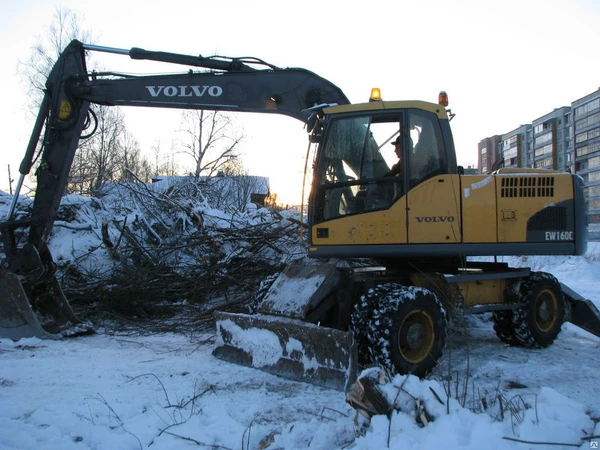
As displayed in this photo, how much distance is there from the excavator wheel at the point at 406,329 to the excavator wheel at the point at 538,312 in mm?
1799

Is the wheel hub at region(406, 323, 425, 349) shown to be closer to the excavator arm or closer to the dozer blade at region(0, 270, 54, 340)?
the excavator arm

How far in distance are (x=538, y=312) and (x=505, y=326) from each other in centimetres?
47

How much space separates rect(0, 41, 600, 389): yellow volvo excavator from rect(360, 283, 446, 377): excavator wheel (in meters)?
0.01

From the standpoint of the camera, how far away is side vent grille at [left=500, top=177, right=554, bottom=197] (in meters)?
5.72

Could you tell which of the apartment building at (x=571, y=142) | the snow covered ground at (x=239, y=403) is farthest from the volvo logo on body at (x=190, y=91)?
the apartment building at (x=571, y=142)

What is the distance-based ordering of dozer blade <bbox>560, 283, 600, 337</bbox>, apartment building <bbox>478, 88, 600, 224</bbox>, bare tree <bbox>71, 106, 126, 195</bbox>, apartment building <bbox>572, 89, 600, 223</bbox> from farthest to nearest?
apartment building <bbox>478, 88, 600, 224</bbox>
apartment building <bbox>572, 89, 600, 223</bbox>
bare tree <bbox>71, 106, 126, 195</bbox>
dozer blade <bbox>560, 283, 600, 337</bbox>

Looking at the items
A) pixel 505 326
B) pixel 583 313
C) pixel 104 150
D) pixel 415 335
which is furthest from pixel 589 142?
pixel 415 335

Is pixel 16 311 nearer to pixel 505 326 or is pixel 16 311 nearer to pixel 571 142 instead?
pixel 505 326

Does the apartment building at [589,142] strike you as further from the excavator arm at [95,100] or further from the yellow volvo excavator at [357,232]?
the excavator arm at [95,100]

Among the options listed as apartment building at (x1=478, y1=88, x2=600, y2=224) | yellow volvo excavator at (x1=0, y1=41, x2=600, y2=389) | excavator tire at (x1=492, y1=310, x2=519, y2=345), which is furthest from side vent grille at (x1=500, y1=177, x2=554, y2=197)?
apartment building at (x1=478, y1=88, x2=600, y2=224)

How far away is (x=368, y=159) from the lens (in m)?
5.34

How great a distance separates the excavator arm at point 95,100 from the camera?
21.4 feet

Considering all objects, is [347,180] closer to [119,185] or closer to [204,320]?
[204,320]

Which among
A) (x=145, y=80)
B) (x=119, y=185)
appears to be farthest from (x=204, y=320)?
(x=119, y=185)
